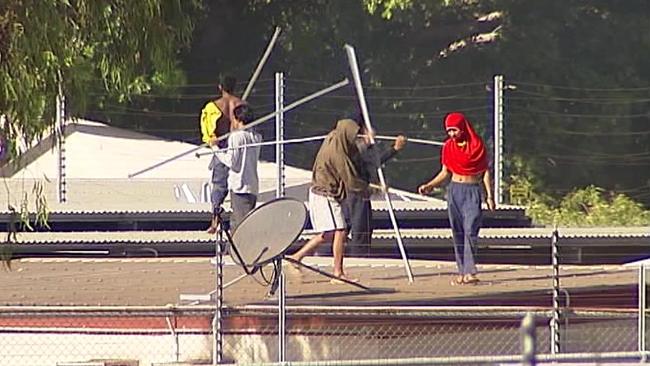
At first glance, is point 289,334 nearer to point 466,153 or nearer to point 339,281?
point 339,281

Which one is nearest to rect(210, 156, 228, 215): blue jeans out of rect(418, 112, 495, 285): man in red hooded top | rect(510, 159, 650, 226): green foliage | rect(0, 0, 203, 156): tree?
rect(418, 112, 495, 285): man in red hooded top

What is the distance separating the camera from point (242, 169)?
48.6ft

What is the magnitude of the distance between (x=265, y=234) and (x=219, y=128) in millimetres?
4187

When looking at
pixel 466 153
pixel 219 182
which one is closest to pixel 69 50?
pixel 466 153

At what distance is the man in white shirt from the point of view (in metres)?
14.7

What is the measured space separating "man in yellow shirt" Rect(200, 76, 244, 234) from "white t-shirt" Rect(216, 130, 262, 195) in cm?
62

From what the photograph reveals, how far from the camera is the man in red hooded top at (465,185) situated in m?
13.4

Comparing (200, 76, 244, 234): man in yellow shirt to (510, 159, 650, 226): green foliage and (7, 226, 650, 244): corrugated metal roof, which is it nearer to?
(7, 226, 650, 244): corrugated metal roof

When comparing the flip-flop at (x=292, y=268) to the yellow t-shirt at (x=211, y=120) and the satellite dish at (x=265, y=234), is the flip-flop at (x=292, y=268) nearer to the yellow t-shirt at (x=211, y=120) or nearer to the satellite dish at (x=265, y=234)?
the yellow t-shirt at (x=211, y=120)

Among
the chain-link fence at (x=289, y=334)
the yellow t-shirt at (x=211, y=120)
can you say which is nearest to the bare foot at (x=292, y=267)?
the yellow t-shirt at (x=211, y=120)

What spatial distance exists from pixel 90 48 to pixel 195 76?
14.3 meters

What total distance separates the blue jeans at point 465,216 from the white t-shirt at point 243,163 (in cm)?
201

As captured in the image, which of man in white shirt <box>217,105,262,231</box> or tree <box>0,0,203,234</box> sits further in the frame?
man in white shirt <box>217,105,262,231</box>

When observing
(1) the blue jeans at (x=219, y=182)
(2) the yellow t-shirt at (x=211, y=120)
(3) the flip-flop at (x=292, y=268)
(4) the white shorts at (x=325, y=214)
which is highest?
(2) the yellow t-shirt at (x=211, y=120)
